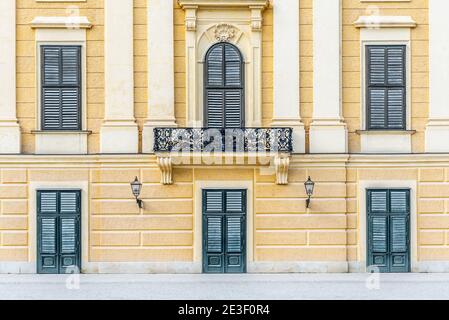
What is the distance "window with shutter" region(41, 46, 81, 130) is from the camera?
28.5 m

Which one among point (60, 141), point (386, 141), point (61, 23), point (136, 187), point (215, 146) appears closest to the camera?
point (136, 187)

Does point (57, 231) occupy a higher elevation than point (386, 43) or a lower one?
lower

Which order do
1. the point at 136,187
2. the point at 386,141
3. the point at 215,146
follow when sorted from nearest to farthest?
the point at 136,187 < the point at 215,146 < the point at 386,141

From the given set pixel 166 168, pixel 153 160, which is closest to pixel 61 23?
pixel 153 160

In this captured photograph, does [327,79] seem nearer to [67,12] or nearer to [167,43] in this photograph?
[167,43]

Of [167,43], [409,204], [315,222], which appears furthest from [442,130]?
[167,43]

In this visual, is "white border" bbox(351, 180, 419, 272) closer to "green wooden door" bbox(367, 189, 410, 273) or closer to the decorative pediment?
"green wooden door" bbox(367, 189, 410, 273)

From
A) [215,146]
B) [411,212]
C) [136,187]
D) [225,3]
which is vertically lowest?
[411,212]

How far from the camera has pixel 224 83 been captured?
28.5m

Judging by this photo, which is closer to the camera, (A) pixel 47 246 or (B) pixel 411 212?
(A) pixel 47 246

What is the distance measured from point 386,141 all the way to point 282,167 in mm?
2794

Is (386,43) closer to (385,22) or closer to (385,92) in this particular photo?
(385,22)

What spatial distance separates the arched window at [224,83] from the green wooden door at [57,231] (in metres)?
4.12

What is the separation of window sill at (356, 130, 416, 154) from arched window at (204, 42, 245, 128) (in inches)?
125
